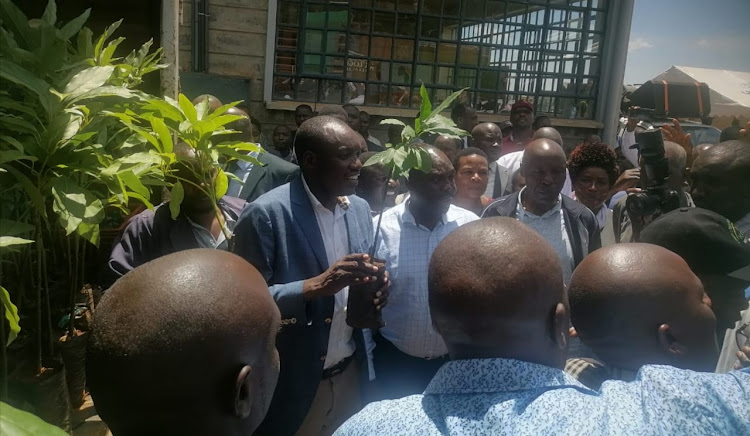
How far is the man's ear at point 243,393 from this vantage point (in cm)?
116

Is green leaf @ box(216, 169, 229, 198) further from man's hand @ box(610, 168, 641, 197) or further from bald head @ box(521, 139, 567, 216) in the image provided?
man's hand @ box(610, 168, 641, 197)

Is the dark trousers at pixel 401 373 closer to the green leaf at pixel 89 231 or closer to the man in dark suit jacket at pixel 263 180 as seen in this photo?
the man in dark suit jacket at pixel 263 180

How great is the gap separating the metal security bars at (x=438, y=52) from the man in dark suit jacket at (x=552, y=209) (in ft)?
16.0

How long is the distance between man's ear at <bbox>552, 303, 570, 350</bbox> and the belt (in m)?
1.48

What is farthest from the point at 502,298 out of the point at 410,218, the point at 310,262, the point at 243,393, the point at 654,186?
the point at 654,186

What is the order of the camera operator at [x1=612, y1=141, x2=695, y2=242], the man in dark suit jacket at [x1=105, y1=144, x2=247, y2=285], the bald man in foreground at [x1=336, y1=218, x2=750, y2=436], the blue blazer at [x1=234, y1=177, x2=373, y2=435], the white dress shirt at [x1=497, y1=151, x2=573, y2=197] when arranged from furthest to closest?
1. the white dress shirt at [x1=497, y1=151, x2=573, y2=197]
2. the camera operator at [x1=612, y1=141, x2=695, y2=242]
3. the man in dark suit jacket at [x1=105, y1=144, x2=247, y2=285]
4. the blue blazer at [x1=234, y1=177, x2=373, y2=435]
5. the bald man in foreground at [x1=336, y1=218, x2=750, y2=436]

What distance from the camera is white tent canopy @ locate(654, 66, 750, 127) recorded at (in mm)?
15016

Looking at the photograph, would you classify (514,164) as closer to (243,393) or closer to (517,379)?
(517,379)

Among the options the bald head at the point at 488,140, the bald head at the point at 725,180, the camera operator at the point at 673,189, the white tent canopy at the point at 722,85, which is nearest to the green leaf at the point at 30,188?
the bald head at the point at 725,180

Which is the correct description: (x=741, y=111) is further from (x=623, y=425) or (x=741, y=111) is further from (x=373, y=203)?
(x=623, y=425)

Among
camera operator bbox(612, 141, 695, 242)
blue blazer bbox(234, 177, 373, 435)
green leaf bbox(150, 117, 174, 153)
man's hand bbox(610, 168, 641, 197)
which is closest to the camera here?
green leaf bbox(150, 117, 174, 153)

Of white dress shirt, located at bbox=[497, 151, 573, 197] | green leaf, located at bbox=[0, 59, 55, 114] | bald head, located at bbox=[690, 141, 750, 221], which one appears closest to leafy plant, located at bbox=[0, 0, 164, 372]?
green leaf, located at bbox=[0, 59, 55, 114]

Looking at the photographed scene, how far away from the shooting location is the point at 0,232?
130 cm

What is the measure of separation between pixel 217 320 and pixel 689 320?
45.8 inches
